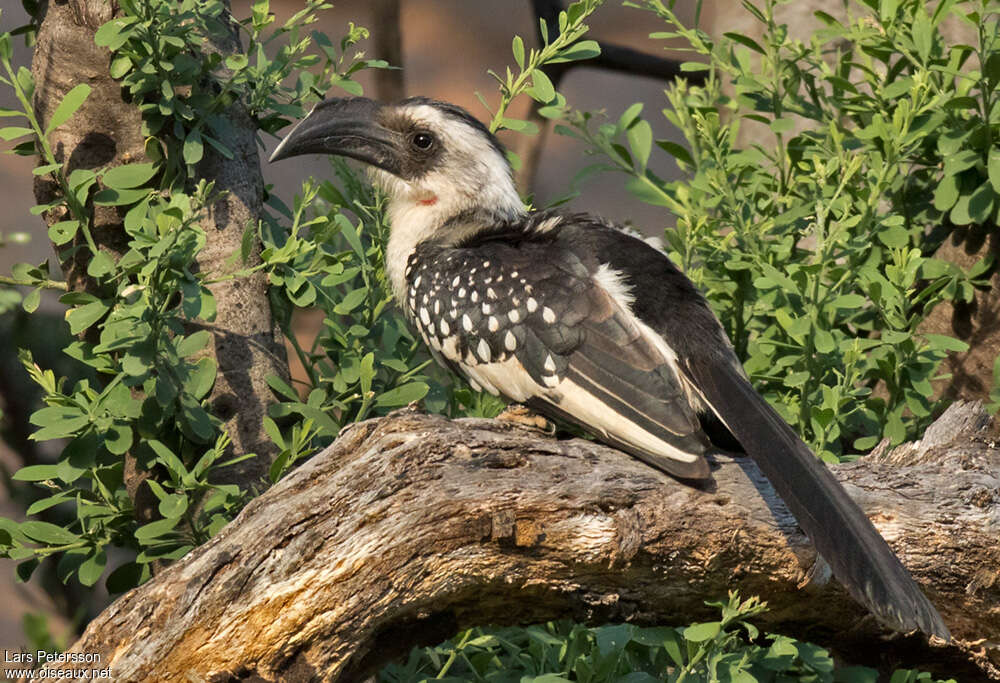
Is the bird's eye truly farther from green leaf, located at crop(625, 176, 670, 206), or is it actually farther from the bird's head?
green leaf, located at crop(625, 176, 670, 206)

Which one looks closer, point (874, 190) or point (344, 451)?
point (344, 451)

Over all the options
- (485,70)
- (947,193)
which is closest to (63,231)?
(947,193)

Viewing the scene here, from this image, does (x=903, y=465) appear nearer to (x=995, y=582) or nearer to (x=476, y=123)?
(x=995, y=582)

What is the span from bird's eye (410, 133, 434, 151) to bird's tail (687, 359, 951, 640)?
131 centimetres

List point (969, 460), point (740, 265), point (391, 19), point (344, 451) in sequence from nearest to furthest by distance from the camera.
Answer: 1. point (344, 451)
2. point (969, 460)
3. point (740, 265)
4. point (391, 19)

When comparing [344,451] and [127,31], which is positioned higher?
[127,31]

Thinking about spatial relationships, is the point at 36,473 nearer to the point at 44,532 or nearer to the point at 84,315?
the point at 44,532

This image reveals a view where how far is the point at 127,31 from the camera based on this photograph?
2580 millimetres

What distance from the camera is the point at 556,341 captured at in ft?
8.66

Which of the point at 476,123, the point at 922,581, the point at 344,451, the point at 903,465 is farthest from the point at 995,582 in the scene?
the point at 476,123

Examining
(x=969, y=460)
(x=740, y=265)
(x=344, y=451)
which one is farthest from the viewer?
(x=740, y=265)

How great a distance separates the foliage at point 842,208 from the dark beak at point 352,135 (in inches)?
21.0

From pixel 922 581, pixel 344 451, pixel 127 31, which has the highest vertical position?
pixel 127 31

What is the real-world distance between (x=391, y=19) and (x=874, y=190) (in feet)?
11.8
